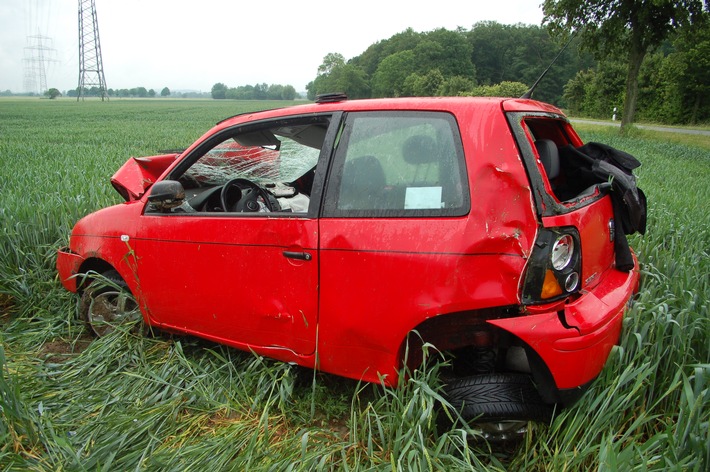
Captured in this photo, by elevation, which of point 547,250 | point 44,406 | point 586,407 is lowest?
point 44,406

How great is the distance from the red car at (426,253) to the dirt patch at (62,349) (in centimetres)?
90

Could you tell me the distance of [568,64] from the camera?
65.1 meters

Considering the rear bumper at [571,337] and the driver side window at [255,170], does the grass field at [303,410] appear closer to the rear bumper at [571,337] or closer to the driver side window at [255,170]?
the rear bumper at [571,337]

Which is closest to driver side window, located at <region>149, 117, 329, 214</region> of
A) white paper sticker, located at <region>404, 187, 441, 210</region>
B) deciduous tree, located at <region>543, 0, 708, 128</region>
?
white paper sticker, located at <region>404, 187, 441, 210</region>

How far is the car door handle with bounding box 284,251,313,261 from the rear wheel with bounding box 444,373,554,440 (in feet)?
2.85

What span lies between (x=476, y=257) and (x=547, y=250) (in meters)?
0.28

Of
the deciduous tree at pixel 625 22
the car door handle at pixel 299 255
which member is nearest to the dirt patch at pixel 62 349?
the car door handle at pixel 299 255

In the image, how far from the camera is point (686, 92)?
116 ft

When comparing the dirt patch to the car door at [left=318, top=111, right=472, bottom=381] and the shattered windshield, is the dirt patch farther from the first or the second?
the car door at [left=318, top=111, right=472, bottom=381]

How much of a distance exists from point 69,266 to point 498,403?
306 centimetres

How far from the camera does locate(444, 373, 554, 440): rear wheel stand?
6.71ft

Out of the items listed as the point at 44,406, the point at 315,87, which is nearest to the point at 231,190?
the point at 44,406

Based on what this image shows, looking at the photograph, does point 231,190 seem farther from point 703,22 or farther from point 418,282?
point 703,22

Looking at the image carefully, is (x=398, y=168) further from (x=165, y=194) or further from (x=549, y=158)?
(x=165, y=194)
